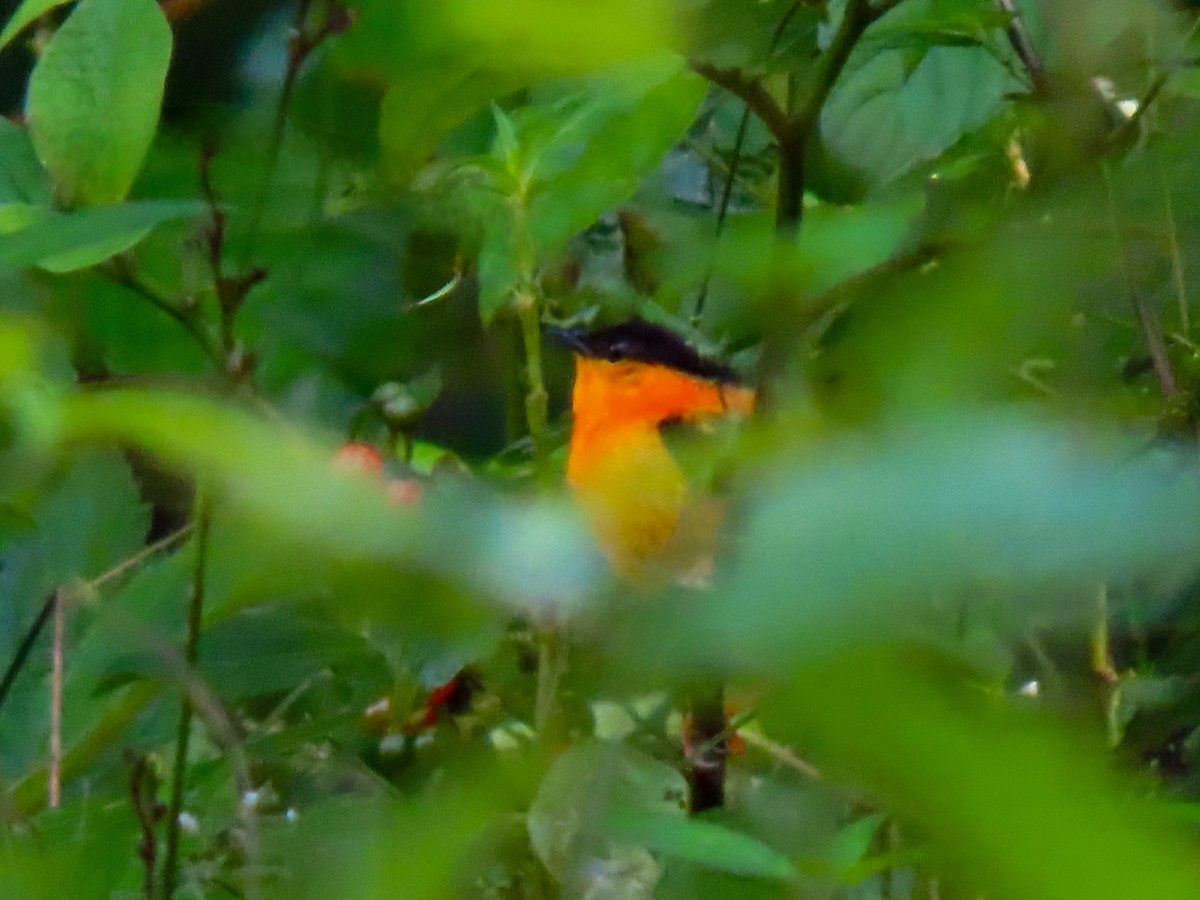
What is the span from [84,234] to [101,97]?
0.09 metres

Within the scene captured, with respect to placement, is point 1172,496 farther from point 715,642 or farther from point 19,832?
point 19,832

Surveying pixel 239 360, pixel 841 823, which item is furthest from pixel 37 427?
pixel 841 823

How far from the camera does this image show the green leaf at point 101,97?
37 centimetres

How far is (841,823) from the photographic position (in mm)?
315

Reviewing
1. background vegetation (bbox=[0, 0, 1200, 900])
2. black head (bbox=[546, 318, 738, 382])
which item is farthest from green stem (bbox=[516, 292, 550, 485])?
black head (bbox=[546, 318, 738, 382])

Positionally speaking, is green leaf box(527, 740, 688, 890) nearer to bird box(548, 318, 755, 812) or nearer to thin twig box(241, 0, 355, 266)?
bird box(548, 318, 755, 812)

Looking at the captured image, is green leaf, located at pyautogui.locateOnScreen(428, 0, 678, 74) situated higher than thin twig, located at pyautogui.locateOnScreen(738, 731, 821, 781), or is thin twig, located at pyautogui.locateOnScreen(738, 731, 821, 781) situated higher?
green leaf, located at pyautogui.locateOnScreen(428, 0, 678, 74)

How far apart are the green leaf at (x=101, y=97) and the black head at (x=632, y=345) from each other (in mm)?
422

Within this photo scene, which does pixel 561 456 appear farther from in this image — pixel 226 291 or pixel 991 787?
pixel 991 787

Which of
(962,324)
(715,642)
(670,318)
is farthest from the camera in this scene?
(670,318)

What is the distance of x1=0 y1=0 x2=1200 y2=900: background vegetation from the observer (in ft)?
0.48

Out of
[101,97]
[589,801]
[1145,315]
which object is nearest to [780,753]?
[589,801]

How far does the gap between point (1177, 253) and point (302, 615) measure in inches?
11.4

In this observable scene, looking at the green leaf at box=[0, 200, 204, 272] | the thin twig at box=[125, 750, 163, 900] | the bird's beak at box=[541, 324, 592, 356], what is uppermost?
the green leaf at box=[0, 200, 204, 272]
